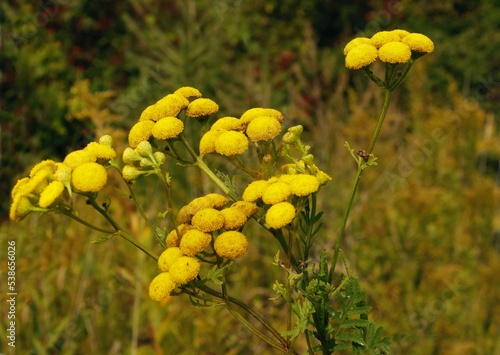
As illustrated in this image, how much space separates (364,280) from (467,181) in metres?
1.70

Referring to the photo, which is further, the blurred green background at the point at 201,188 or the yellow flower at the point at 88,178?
the blurred green background at the point at 201,188

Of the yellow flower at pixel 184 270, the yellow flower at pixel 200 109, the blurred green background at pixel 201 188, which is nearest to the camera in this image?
the yellow flower at pixel 184 270

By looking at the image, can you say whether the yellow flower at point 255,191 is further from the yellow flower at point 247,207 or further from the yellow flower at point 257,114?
the yellow flower at point 257,114

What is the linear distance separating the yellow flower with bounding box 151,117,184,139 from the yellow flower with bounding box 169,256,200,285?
0.85 ft

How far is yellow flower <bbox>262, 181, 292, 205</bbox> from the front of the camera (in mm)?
1206

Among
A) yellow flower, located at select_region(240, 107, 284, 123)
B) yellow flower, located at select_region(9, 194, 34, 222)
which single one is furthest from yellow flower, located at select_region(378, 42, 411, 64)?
yellow flower, located at select_region(9, 194, 34, 222)

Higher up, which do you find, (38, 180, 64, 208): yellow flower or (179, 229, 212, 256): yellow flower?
(38, 180, 64, 208): yellow flower

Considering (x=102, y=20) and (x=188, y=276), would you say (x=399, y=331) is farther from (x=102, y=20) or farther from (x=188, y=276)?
(x=102, y=20)

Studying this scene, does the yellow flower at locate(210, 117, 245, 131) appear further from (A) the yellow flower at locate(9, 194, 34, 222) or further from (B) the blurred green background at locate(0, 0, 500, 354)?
(B) the blurred green background at locate(0, 0, 500, 354)

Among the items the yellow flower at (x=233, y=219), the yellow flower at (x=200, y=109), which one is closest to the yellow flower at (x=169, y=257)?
the yellow flower at (x=233, y=219)

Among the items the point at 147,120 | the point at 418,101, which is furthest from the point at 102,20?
the point at 147,120

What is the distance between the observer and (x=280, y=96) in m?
6.46

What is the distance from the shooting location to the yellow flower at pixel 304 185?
1.21 metres

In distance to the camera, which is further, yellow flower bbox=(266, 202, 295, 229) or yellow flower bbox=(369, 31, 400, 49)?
yellow flower bbox=(369, 31, 400, 49)
